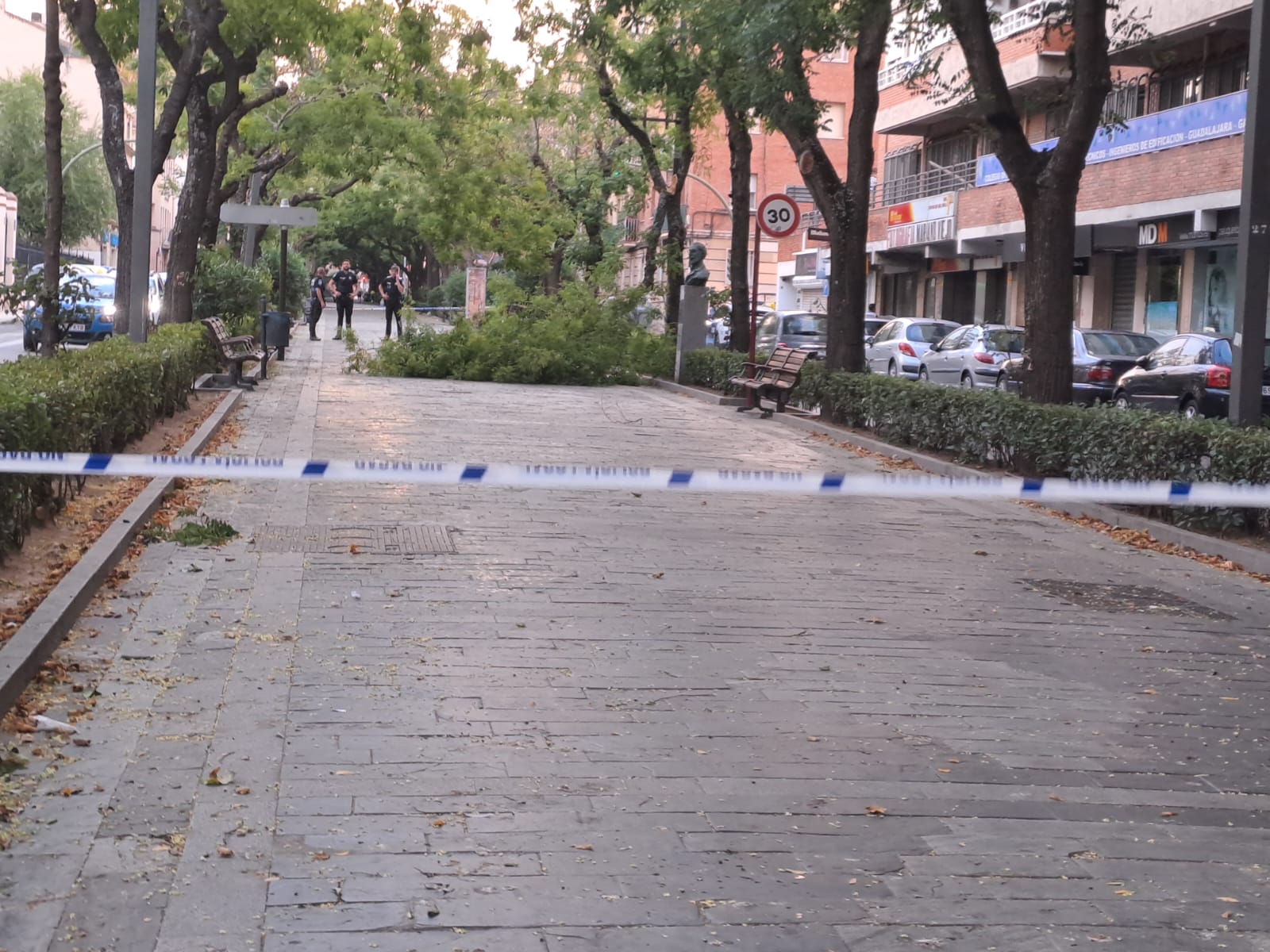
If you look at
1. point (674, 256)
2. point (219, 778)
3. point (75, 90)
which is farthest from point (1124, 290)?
point (75, 90)

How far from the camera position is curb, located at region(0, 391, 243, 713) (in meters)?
6.25

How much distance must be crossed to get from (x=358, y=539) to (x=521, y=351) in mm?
17332

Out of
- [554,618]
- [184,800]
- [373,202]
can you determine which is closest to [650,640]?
[554,618]

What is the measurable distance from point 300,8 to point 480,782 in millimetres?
19022

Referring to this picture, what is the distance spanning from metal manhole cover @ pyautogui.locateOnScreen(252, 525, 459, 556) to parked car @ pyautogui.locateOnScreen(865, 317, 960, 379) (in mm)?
22489

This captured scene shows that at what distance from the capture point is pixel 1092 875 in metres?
4.77

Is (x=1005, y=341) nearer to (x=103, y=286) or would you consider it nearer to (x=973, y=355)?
(x=973, y=355)

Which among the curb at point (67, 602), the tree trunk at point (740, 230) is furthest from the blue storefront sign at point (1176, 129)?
the curb at point (67, 602)

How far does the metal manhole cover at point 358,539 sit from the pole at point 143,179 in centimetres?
802

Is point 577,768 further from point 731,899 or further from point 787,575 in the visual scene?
point 787,575

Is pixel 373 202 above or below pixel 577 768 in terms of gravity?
above

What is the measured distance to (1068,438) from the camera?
13.8 metres

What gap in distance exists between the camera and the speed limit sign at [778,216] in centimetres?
2081

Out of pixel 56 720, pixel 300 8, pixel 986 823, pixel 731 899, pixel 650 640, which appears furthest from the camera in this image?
pixel 300 8
